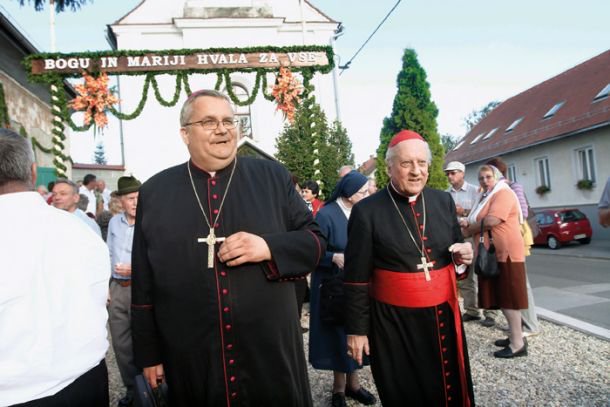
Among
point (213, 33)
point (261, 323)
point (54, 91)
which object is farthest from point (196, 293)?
point (213, 33)

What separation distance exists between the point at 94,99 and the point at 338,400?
27.0 ft

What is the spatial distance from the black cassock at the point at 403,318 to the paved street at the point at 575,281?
405 centimetres

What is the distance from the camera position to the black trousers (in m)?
1.83

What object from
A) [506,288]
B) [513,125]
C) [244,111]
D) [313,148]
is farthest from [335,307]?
[513,125]

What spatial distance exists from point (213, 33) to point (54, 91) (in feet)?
42.1

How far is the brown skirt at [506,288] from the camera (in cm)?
491

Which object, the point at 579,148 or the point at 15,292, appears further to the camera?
the point at 579,148

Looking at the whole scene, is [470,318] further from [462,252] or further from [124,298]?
[124,298]

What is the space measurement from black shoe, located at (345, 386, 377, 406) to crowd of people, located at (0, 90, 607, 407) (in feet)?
2.55

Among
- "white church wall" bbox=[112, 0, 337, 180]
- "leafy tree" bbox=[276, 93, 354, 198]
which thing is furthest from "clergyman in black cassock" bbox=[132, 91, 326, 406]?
"white church wall" bbox=[112, 0, 337, 180]

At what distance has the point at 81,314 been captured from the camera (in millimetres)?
1920

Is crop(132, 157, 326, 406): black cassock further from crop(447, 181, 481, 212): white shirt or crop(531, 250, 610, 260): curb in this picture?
crop(531, 250, 610, 260): curb

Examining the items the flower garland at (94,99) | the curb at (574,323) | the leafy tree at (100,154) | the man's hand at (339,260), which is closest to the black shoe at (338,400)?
the man's hand at (339,260)

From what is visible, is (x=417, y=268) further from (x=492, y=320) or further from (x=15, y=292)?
(x=492, y=320)
